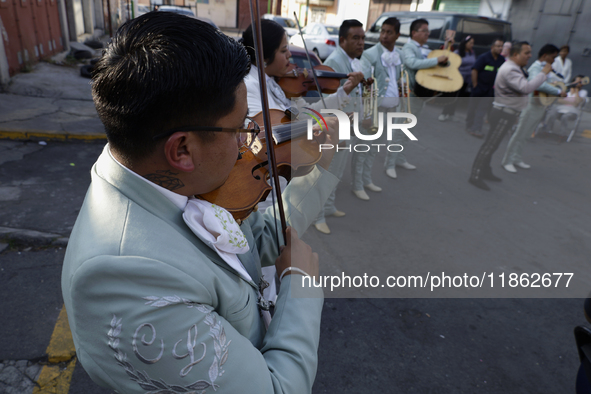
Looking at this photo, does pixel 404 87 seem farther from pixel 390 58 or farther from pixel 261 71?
pixel 261 71

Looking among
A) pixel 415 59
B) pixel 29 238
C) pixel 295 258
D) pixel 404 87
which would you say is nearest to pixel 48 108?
pixel 29 238

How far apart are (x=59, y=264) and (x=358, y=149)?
9.33 ft

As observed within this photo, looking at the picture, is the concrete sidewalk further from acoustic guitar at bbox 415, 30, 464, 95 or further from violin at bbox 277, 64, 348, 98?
acoustic guitar at bbox 415, 30, 464, 95

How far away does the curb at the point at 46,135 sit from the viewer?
4902mm

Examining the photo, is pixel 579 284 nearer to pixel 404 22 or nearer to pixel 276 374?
pixel 276 374

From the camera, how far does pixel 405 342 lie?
7.63 ft

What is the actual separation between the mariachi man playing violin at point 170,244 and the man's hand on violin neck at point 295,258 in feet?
0.34

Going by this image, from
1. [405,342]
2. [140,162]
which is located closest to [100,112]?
[140,162]

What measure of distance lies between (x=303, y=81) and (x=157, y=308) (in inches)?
93.0

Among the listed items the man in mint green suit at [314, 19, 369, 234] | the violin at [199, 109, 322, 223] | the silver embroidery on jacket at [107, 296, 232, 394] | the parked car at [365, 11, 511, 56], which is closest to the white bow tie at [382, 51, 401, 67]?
the man in mint green suit at [314, 19, 369, 234]

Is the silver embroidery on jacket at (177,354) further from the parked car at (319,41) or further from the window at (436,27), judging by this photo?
the parked car at (319,41)

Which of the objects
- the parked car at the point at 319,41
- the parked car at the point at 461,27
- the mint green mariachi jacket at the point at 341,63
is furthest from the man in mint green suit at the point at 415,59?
the parked car at the point at 319,41

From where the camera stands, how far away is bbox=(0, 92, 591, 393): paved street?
2.12m

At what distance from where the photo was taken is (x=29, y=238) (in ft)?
9.53
